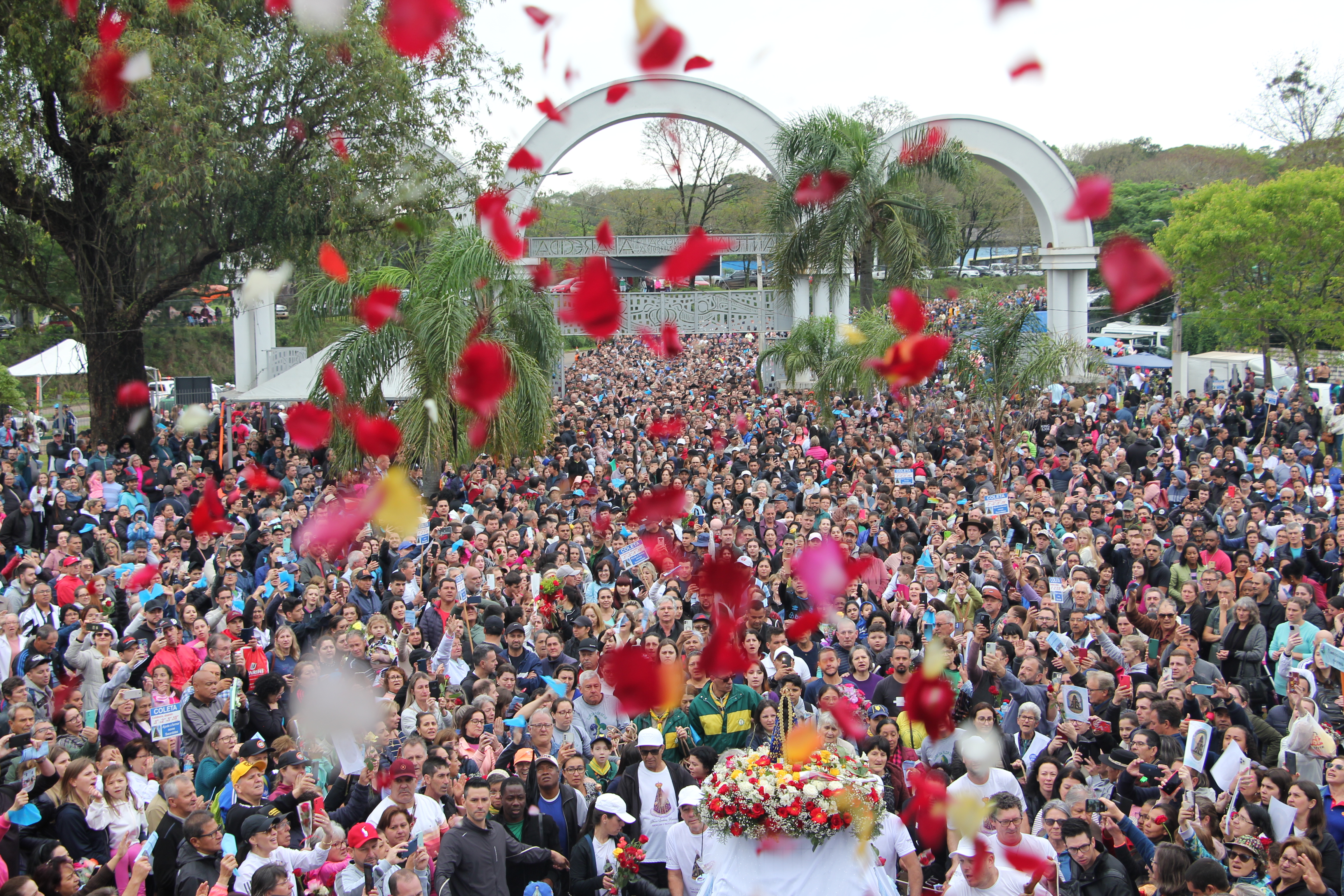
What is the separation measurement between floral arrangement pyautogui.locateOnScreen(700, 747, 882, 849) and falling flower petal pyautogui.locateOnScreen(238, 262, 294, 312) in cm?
1433

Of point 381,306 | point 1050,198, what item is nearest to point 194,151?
point 381,306

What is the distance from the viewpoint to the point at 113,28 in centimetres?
1580

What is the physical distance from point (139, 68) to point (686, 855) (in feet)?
46.2

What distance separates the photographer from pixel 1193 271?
2747cm

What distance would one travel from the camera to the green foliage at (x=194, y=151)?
51.8 feet

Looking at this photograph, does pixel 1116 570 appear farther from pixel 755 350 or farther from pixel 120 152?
pixel 755 350

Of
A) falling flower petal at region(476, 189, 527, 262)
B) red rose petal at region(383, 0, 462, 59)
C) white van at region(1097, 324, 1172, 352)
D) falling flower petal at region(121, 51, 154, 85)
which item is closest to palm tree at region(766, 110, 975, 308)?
falling flower petal at region(476, 189, 527, 262)

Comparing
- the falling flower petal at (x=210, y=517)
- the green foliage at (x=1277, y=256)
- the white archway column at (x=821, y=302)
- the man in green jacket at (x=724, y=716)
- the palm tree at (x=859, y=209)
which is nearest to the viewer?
the man in green jacket at (x=724, y=716)

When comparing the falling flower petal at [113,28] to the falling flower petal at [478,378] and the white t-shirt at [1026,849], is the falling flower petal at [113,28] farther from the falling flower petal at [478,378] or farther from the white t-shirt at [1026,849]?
the white t-shirt at [1026,849]

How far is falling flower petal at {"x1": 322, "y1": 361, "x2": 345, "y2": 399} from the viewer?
51.6 feet

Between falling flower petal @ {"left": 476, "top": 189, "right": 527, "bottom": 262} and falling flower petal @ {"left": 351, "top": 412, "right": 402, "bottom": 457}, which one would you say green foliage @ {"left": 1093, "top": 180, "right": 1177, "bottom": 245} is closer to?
falling flower petal @ {"left": 476, "top": 189, "right": 527, "bottom": 262}

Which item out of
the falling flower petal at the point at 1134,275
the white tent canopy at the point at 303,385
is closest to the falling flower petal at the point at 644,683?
the falling flower petal at the point at 1134,275

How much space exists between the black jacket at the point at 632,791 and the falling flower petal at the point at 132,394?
52.2 feet

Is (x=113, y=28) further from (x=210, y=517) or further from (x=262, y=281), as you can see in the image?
(x=210, y=517)
